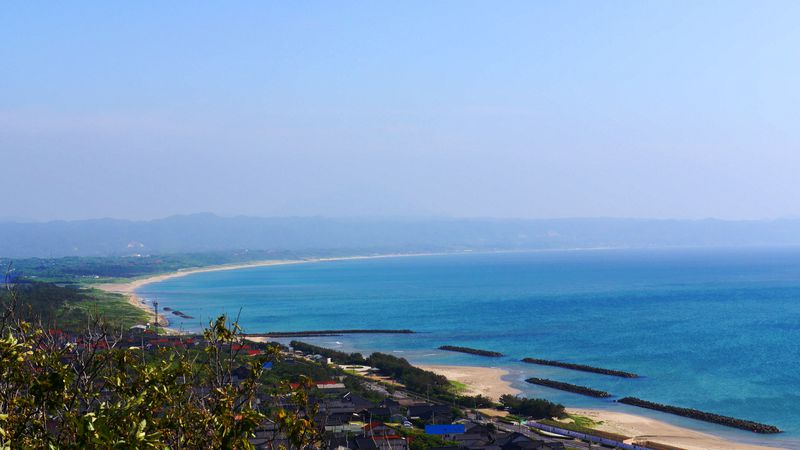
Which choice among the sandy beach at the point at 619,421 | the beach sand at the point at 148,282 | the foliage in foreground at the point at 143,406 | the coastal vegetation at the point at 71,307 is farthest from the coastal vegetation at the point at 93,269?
the foliage in foreground at the point at 143,406

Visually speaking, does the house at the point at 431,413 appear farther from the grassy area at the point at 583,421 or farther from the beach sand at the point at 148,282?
the beach sand at the point at 148,282

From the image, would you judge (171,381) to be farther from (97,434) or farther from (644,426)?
(644,426)

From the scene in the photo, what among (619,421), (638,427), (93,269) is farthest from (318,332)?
(93,269)

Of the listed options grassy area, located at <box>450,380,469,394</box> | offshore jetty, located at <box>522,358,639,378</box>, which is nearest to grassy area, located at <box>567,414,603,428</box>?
grassy area, located at <box>450,380,469,394</box>

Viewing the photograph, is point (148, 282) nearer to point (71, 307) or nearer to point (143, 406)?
point (71, 307)

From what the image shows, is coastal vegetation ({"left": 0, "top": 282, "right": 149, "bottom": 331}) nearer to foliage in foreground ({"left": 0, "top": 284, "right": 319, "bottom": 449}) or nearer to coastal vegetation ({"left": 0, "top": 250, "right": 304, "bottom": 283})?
coastal vegetation ({"left": 0, "top": 250, "right": 304, "bottom": 283})

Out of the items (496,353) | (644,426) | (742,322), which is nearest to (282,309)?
(496,353)

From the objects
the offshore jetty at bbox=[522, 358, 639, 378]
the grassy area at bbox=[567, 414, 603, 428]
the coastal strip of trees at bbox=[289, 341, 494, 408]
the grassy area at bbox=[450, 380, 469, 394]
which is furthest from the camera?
the offshore jetty at bbox=[522, 358, 639, 378]
